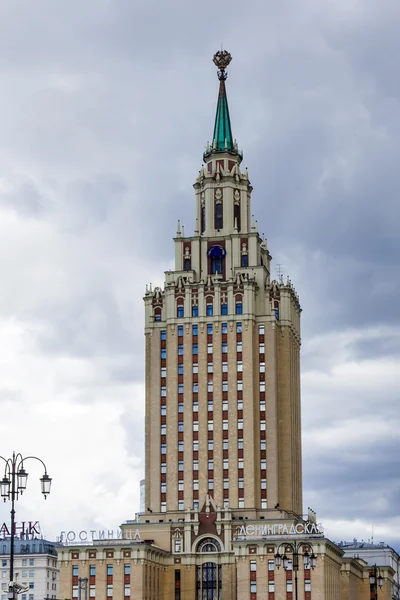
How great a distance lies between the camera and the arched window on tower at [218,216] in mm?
189375

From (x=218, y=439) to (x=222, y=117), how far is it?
5385 cm

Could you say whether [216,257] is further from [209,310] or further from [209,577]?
[209,577]

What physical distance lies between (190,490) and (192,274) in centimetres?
3316

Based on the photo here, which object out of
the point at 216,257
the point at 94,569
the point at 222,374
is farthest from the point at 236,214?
the point at 94,569

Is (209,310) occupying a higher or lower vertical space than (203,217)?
lower

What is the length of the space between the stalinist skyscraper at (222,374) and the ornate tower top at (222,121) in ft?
19.4

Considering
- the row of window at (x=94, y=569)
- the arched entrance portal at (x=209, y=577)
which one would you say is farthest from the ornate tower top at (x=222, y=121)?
the row of window at (x=94, y=569)

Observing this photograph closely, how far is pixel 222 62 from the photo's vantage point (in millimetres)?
197625

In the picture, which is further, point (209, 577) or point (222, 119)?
point (222, 119)

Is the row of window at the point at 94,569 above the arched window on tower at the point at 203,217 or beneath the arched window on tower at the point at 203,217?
beneath

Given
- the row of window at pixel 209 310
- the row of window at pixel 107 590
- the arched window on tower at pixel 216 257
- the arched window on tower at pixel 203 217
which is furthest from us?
the arched window on tower at pixel 203 217

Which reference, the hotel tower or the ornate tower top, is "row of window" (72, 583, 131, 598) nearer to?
the hotel tower

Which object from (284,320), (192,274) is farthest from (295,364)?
(192,274)

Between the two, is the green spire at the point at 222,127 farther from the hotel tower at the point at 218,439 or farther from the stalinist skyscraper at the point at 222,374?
the stalinist skyscraper at the point at 222,374
